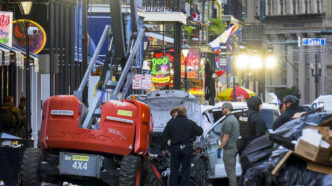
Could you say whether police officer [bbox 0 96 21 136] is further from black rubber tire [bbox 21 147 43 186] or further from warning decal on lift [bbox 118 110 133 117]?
warning decal on lift [bbox 118 110 133 117]

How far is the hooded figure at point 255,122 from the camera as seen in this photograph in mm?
16016

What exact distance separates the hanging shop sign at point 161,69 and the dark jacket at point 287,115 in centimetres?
2627

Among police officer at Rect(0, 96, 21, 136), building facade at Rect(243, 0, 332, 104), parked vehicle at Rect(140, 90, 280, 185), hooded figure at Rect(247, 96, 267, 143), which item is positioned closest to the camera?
hooded figure at Rect(247, 96, 267, 143)

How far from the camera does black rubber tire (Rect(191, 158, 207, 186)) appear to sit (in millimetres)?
18312

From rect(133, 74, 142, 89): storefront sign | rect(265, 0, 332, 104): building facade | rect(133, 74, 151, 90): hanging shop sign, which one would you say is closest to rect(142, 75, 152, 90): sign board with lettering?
rect(133, 74, 151, 90): hanging shop sign

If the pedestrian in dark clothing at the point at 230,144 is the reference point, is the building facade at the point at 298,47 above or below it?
above

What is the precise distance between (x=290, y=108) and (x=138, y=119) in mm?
3020

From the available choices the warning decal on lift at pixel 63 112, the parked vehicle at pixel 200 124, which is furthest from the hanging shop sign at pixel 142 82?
the warning decal on lift at pixel 63 112

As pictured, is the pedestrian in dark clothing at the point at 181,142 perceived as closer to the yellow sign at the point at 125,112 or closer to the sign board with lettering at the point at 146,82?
the yellow sign at the point at 125,112

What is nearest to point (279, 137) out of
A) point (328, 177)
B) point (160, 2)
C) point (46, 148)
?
point (328, 177)

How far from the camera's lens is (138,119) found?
50.8 feet

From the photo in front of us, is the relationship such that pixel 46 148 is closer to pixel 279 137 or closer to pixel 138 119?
pixel 138 119

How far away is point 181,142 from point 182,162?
0.43m

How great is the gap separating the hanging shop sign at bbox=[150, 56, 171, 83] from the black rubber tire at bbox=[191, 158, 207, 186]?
24045mm
